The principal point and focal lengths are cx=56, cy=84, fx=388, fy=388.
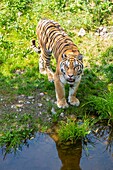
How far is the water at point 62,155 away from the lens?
212 inches

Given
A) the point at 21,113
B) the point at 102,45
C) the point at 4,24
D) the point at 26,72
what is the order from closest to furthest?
1. the point at 21,113
2. the point at 26,72
3. the point at 102,45
4. the point at 4,24

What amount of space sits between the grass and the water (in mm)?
180

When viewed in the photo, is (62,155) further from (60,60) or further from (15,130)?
(60,60)

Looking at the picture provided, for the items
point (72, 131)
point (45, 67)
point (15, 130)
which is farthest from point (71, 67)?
point (45, 67)

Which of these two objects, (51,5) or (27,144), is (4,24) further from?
(27,144)

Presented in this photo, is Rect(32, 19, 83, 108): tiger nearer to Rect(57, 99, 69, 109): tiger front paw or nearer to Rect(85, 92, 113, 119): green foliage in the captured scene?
Rect(57, 99, 69, 109): tiger front paw

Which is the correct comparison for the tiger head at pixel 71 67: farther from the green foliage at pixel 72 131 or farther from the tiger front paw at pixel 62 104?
the green foliage at pixel 72 131

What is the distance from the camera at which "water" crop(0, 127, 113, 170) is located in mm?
5391

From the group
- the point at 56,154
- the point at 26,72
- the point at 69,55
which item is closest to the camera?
the point at 56,154

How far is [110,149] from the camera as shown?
570cm

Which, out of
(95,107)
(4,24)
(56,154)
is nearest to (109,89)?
(95,107)

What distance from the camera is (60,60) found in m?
6.33

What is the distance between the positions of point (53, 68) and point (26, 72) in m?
0.55

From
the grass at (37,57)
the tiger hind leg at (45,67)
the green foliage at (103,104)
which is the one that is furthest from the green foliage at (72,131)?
the tiger hind leg at (45,67)
